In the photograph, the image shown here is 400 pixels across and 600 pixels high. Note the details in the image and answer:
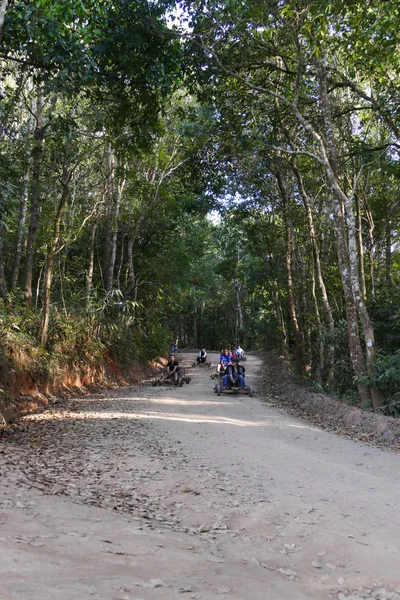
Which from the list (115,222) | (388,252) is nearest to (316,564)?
(115,222)

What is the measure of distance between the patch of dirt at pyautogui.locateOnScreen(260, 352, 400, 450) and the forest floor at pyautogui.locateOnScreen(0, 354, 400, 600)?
25.3 inches

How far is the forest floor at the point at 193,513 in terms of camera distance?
8.16 ft

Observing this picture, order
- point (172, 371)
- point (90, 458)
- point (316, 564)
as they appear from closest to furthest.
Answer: point (316, 564)
point (90, 458)
point (172, 371)

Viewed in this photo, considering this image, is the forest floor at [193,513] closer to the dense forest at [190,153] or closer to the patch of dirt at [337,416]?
the patch of dirt at [337,416]

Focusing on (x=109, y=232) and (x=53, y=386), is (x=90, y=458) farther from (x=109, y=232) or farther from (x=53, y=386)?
(x=109, y=232)

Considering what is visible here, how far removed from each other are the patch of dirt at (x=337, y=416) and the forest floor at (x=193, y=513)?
2.11ft

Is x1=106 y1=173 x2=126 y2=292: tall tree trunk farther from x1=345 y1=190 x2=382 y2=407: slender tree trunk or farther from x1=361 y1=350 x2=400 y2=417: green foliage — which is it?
x1=361 y1=350 x2=400 y2=417: green foliage

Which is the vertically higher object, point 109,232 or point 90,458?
point 109,232

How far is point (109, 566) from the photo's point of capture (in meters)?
2.52

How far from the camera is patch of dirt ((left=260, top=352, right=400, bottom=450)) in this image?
27.9 ft

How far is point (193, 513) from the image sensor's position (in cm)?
439

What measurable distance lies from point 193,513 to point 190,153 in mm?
12243

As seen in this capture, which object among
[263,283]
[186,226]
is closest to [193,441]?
[186,226]

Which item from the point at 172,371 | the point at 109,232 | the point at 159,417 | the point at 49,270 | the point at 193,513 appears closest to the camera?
the point at 193,513
